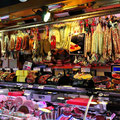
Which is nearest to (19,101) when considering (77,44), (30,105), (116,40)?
(30,105)

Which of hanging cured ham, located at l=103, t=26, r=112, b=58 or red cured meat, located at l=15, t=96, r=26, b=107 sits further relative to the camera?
hanging cured ham, located at l=103, t=26, r=112, b=58

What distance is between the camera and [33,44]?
3934mm

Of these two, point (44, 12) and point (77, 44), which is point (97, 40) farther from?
point (44, 12)

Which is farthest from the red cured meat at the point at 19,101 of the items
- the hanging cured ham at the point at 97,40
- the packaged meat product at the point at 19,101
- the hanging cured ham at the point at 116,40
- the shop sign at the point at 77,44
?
the hanging cured ham at the point at 116,40

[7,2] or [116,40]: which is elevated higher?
[7,2]

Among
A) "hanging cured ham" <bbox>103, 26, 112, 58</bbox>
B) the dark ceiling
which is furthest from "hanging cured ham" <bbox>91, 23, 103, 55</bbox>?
the dark ceiling

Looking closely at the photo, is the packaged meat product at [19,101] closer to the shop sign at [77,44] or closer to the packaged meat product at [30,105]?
the packaged meat product at [30,105]

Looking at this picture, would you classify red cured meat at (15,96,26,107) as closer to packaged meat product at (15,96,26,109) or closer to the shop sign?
packaged meat product at (15,96,26,109)

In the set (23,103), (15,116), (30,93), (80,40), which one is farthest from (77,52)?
(15,116)

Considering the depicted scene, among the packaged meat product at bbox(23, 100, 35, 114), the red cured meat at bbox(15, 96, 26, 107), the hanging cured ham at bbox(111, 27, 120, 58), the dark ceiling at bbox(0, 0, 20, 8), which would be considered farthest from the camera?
the dark ceiling at bbox(0, 0, 20, 8)

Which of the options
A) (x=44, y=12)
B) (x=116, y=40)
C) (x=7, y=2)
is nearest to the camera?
(x=116, y=40)

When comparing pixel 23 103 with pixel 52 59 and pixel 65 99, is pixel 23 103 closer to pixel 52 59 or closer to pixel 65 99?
pixel 65 99

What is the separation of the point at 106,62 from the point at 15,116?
215 centimetres

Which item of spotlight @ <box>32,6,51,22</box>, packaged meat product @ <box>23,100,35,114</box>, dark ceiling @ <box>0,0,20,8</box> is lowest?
packaged meat product @ <box>23,100,35,114</box>
